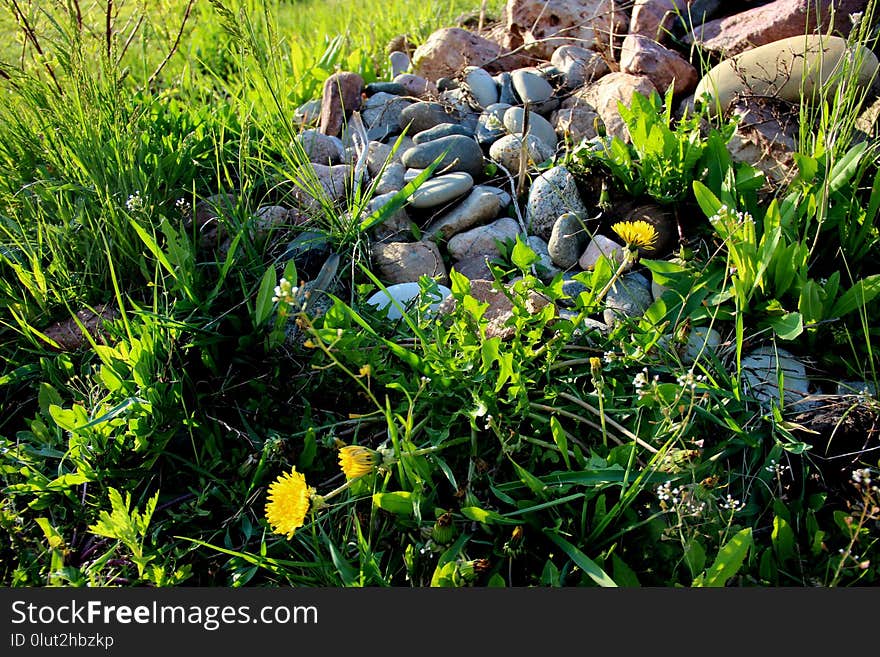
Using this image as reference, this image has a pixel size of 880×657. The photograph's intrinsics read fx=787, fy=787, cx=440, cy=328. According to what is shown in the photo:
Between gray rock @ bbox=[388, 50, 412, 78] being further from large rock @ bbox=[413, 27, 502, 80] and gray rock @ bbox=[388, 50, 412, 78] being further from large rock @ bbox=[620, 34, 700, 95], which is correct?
large rock @ bbox=[620, 34, 700, 95]

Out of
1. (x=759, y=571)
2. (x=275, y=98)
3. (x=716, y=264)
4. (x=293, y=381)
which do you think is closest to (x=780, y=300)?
(x=716, y=264)

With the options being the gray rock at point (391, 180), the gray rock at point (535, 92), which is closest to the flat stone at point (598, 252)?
the gray rock at point (391, 180)

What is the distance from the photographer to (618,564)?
1.77 m

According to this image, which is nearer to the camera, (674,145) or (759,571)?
(759,571)

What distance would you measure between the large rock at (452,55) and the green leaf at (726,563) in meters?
2.48

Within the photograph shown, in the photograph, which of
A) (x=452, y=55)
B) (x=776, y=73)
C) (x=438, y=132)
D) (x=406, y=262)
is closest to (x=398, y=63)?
(x=452, y=55)

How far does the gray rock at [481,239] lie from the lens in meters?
2.64

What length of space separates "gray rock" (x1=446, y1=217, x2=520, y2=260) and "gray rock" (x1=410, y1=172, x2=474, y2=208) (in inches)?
5.5

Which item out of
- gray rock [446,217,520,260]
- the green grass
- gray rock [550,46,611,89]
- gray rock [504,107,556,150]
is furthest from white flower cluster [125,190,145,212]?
gray rock [550,46,611,89]

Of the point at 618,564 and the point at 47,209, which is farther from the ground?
A: the point at 47,209

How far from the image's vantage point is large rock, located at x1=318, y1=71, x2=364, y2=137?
318cm

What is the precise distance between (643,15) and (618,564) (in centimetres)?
235

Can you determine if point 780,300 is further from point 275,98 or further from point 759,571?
point 275,98

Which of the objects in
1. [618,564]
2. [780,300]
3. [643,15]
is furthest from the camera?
[643,15]
